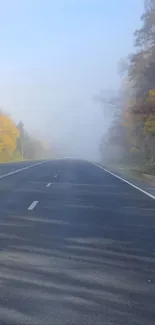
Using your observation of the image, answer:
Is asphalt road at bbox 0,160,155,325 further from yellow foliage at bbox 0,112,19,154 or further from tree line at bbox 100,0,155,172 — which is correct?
yellow foliage at bbox 0,112,19,154

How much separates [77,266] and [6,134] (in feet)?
302

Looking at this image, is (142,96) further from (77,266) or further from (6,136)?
(6,136)

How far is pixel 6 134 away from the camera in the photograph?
97.3 m

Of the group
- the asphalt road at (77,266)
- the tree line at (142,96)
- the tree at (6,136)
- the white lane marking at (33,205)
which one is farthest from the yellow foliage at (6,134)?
the asphalt road at (77,266)

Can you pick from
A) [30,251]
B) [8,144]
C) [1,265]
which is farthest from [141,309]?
[8,144]

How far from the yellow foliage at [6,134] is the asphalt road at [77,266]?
276 feet

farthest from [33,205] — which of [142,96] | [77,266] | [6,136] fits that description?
[6,136]

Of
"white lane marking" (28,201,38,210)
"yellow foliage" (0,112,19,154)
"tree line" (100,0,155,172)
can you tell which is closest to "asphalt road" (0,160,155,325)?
"white lane marking" (28,201,38,210)

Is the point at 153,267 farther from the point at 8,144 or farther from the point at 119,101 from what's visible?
the point at 8,144

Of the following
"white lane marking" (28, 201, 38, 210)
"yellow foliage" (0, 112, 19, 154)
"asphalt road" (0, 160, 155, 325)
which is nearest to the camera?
"asphalt road" (0, 160, 155, 325)

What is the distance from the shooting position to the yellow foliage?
Answer: 315ft

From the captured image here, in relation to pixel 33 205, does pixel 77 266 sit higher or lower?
higher

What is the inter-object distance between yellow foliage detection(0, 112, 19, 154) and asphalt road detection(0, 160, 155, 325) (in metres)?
84.2

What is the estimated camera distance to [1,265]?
6738 millimetres
